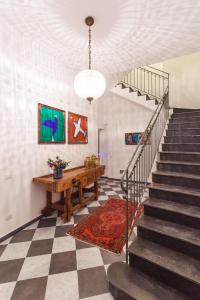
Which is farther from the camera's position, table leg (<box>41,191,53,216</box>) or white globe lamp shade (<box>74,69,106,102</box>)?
table leg (<box>41,191,53,216</box>)

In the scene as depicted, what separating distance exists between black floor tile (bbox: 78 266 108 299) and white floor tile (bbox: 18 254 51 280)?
446 millimetres

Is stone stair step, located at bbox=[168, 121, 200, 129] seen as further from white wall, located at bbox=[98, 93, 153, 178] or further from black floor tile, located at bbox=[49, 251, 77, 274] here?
Answer: black floor tile, located at bbox=[49, 251, 77, 274]

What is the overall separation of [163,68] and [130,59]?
331cm

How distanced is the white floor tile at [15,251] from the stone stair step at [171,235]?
5.47ft

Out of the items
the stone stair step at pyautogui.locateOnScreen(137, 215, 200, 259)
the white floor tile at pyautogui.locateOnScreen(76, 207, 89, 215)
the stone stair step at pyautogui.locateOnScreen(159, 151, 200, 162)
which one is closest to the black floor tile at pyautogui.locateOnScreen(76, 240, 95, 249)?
the stone stair step at pyautogui.locateOnScreen(137, 215, 200, 259)

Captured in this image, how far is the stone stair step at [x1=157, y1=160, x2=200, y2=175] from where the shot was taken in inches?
107

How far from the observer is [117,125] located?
20.3 feet

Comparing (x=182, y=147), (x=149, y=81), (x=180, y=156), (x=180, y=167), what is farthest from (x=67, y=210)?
(x=149, y=81)

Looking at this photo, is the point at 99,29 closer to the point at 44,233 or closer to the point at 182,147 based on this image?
the point at 182,147

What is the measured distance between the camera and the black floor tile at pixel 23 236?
252 cm

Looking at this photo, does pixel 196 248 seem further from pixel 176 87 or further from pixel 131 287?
pixel 176 87

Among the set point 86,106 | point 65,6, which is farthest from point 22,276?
point 86,106

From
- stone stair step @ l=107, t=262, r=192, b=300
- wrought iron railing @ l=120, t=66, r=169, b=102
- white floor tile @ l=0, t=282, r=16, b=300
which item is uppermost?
wrought iron railing @ l=120, t=66, r=169, b=102

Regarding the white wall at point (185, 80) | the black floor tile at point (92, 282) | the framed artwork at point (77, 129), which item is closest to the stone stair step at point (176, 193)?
the black floor tile at point (92, 282)
